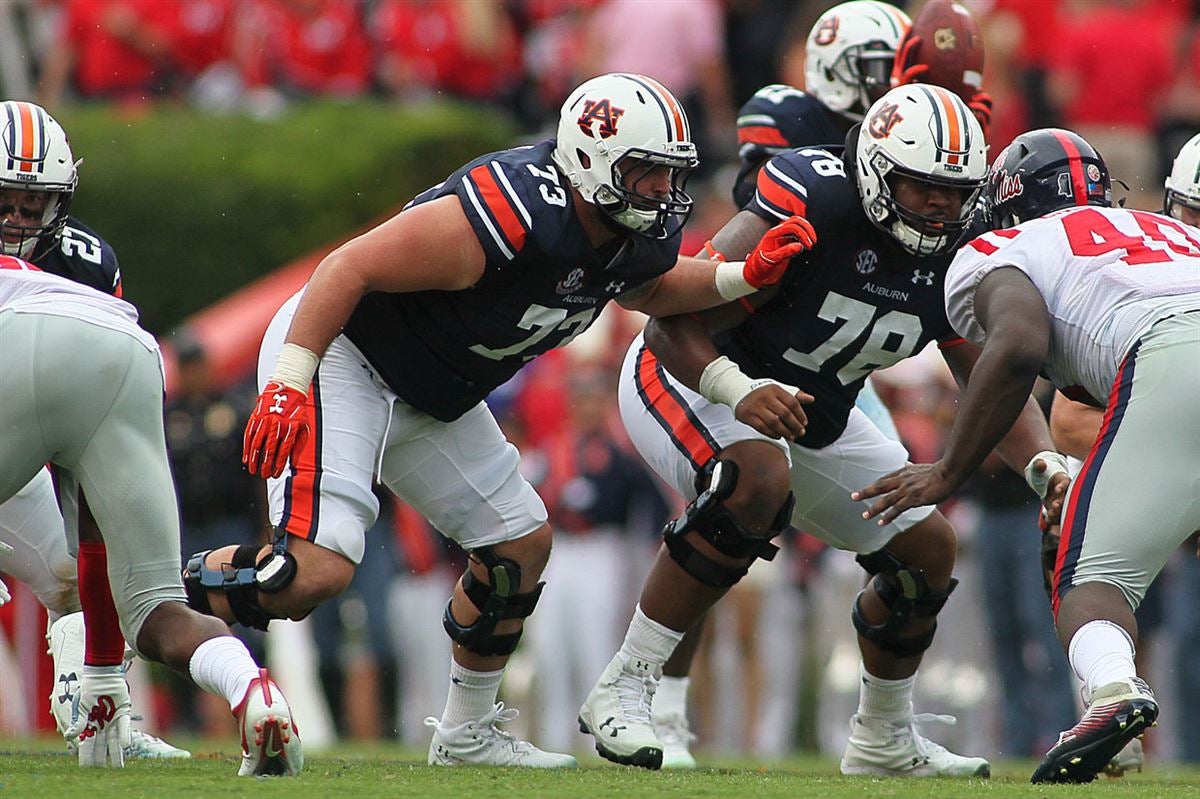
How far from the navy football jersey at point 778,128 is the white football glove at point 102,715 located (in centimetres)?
293

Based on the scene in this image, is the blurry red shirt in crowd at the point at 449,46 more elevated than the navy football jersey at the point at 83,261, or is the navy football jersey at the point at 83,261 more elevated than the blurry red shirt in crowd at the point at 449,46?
the navy football jersey at the point at 83,261

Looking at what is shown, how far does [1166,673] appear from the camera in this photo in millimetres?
8727

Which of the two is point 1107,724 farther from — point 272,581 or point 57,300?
point 57,300

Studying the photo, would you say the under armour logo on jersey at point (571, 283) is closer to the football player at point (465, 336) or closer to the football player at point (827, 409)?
the football player at point (465, 336)

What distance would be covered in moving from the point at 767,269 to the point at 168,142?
7769 millimetres

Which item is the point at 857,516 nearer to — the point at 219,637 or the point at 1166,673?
the point at 219,637

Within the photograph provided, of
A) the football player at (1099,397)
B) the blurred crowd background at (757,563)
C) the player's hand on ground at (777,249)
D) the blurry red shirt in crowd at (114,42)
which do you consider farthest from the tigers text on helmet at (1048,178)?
the blurry red shirt in crowd at (114,42)

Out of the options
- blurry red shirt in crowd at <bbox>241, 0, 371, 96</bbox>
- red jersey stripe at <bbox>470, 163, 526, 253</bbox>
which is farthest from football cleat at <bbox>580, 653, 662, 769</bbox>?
blurry red shirt in crowd at <bbox>241, 0, 371, 96</bbox>

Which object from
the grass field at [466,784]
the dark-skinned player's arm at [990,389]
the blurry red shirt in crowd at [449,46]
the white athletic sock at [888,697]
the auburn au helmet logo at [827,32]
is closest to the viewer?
the grass field at [466,784]

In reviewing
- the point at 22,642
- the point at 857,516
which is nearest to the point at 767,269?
the point at 857,516

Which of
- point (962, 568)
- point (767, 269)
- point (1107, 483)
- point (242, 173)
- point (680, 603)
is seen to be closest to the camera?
point (1107, 483)

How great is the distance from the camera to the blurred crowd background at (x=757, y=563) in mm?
8820

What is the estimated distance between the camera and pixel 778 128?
6734 millimetres

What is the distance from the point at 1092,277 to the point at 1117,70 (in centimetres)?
605
